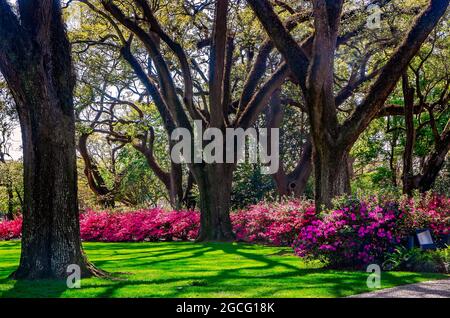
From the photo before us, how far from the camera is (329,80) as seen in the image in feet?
40.7

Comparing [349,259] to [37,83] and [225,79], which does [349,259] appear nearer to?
[37,83]

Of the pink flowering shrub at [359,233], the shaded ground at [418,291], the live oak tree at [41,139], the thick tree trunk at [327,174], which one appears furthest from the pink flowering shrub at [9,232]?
the shaded ground at [418,291]

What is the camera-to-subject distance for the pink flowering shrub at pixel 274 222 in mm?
15023

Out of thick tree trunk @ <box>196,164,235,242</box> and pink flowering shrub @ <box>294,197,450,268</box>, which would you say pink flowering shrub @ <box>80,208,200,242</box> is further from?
pink flowering shrub @ <box>294,197,450,268</box>

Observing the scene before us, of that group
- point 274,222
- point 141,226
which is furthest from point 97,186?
point 274,222

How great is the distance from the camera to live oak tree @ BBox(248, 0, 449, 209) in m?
12.0

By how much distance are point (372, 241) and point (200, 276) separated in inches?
126

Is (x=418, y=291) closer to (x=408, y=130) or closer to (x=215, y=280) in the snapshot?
(x=215, y=280)

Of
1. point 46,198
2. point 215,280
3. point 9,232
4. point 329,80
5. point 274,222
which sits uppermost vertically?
point 329,80

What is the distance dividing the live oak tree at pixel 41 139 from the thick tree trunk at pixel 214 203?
9.05 m

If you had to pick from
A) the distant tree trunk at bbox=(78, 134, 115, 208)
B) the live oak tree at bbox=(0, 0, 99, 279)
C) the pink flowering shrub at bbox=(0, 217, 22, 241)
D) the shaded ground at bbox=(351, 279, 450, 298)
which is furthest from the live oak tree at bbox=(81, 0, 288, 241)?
the pink flowering shrub at bbox=(0, 217, 22, 241)

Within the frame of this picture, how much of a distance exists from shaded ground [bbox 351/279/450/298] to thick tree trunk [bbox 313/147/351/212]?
4.67m

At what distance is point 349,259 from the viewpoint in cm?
1005

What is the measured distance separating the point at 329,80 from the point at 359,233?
4.03 m
